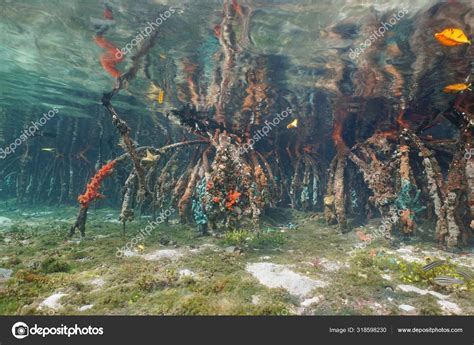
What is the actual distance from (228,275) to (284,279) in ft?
4.43

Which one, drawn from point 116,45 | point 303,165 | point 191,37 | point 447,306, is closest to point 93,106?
point 116,45

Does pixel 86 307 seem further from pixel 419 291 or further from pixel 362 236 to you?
pixel 362 236

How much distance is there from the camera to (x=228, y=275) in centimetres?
675

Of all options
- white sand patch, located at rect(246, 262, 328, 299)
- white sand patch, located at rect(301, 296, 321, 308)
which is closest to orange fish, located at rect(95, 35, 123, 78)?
white sand patch, located at rect(246, 262, 328, 299)

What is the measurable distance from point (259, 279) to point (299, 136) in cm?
1521

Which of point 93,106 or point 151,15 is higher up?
point 151,15

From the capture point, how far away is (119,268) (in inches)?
285

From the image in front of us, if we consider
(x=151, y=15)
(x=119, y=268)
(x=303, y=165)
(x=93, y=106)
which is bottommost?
(x=119, y=268)

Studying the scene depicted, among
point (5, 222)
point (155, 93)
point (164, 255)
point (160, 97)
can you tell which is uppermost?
point (155, 93)

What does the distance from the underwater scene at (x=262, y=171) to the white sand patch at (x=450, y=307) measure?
36 mm

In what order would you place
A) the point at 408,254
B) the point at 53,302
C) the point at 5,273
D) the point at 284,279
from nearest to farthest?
1. the point at 53,302
2. the point at 284,279
3. the point at 5,273
4. the point at 408,254

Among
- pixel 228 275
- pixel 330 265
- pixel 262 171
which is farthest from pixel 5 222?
pixel 330 265
